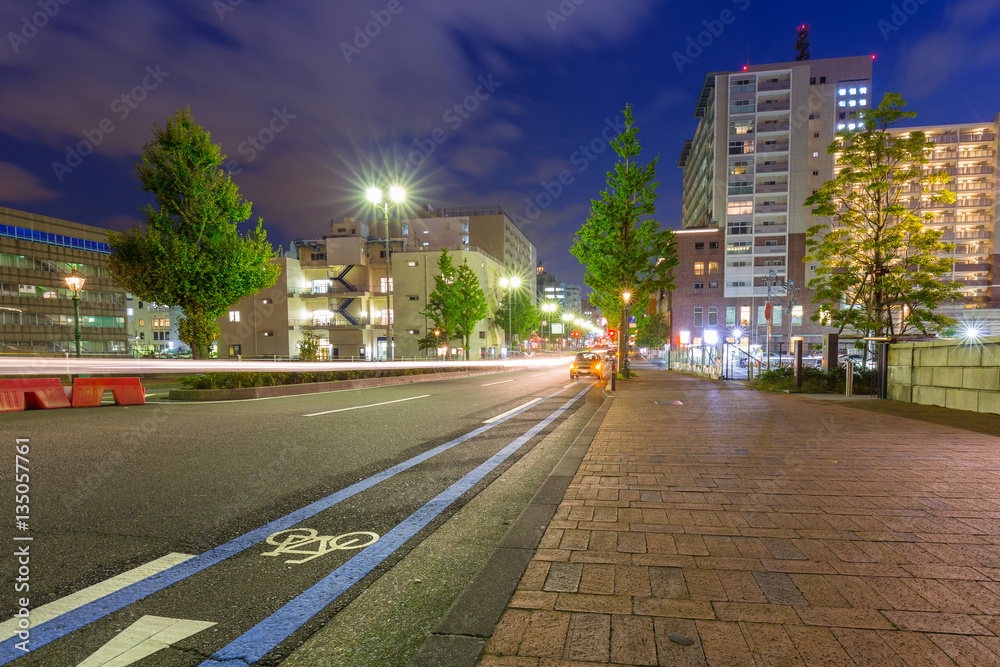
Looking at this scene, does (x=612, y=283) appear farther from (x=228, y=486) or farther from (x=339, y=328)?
(x=339, y=328)

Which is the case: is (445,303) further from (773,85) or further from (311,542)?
(773,85)

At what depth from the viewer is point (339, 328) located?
55.3 metres

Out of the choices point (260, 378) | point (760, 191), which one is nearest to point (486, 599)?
point (260, 378)

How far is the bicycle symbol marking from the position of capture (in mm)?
3090

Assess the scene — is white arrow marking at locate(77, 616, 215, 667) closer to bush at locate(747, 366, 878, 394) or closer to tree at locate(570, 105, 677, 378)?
bush at locate(747, 366, 878, 394)

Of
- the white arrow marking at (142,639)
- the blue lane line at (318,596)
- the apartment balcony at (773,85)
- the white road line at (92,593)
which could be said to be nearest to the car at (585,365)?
the blue lane line at (318,596)

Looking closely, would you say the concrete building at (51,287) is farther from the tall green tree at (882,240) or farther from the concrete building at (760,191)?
the concrete building at (760,191)

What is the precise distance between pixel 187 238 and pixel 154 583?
2111cm

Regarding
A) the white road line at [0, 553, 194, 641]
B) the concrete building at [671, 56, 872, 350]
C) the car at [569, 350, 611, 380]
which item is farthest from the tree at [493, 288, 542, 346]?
the white road line at [0, 553, 194, 641]

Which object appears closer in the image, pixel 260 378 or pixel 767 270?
pixel 260 378

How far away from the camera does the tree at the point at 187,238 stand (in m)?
19.0

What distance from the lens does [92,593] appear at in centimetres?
251

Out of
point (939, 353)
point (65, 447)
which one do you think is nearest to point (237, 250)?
point (65, 447)

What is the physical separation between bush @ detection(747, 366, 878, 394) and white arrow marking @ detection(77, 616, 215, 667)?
1566 centimetres
